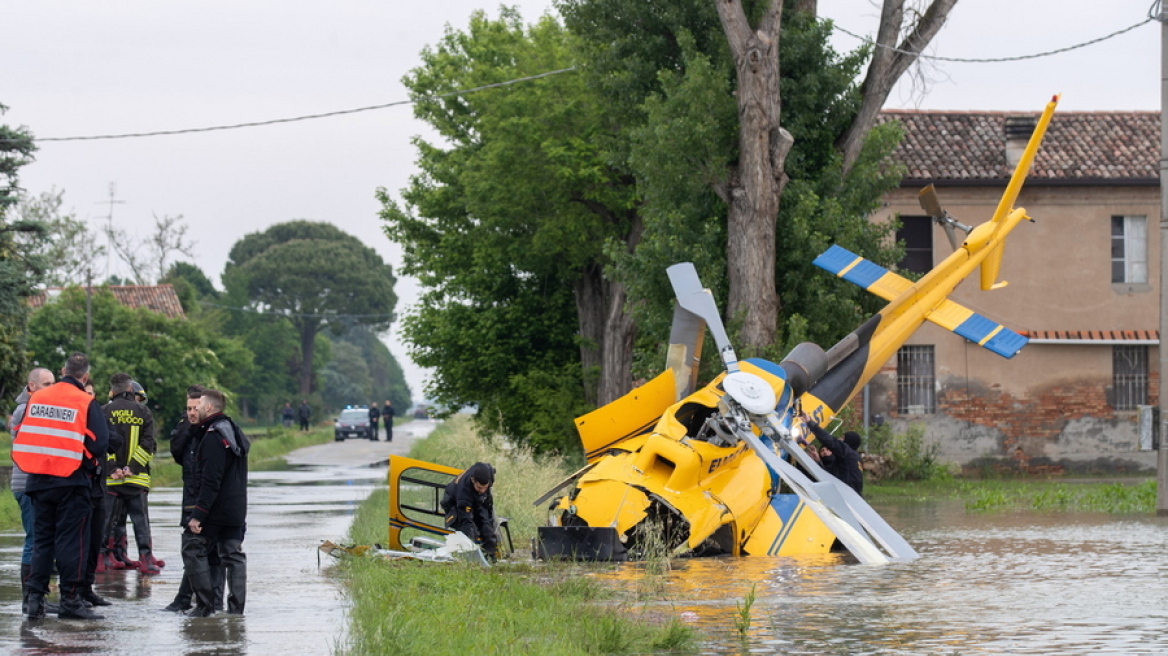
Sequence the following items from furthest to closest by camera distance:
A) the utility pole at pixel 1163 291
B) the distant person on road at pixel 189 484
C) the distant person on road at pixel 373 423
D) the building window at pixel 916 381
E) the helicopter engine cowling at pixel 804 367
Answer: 1. the distant person on road at pixel 373 423
2. the building window at pixel 916 381
3. the utility pole at pixel 1163 291
4. the helicopter engine cowling at pixel 804 367
5. the distant person on road at pixel 189 484

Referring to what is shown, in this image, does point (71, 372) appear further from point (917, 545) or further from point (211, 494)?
point (917, 545)

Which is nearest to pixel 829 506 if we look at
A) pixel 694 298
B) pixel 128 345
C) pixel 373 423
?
pixel 694 298

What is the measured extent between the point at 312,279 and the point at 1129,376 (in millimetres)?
90165

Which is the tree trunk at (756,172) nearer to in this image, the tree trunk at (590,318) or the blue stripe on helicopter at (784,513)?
the blue stripe on helicopter at (784,513)

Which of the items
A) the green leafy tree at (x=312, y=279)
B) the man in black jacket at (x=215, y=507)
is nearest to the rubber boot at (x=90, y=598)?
the man in black jacket at (x=215, y=507)

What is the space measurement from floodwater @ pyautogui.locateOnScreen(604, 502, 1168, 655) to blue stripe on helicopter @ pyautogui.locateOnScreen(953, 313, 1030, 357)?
95.6 inches

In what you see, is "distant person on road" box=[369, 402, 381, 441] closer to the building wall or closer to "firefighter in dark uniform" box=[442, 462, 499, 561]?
the building wall

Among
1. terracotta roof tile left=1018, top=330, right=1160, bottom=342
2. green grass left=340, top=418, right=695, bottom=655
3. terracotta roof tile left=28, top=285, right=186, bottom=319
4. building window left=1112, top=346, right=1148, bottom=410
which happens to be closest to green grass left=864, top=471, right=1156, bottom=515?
building window left=1112, top=346, right=1148, bottom=410

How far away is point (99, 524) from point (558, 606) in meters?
4.34

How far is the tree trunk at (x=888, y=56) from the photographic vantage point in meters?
25.4

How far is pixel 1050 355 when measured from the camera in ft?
113

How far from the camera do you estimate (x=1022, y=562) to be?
612 inches

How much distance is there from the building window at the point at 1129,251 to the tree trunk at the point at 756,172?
14019mm

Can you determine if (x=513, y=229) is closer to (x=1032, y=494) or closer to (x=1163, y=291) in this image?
(x=1032, y=494)
